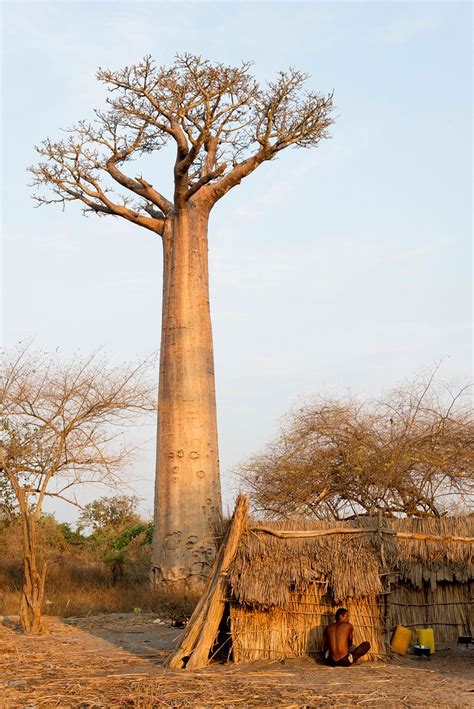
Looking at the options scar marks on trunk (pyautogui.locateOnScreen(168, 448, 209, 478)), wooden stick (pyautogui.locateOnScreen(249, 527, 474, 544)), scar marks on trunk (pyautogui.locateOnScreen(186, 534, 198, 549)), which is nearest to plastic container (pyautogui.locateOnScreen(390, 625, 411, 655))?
wooden stick (pyautogui.locateOnScreen(249, 527, 474, 544))

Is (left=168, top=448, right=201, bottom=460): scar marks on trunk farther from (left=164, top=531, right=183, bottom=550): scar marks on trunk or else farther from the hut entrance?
the hut entrance

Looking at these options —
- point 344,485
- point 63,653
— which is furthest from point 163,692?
point 344,485

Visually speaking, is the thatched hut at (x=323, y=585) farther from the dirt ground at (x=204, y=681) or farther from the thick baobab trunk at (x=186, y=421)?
the thick baobab trunk at (x=186, y=421)

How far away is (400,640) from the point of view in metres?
7.90

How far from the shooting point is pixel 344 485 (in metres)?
13.0

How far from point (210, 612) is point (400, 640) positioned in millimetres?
1750

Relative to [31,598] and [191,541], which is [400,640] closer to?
[31,598]

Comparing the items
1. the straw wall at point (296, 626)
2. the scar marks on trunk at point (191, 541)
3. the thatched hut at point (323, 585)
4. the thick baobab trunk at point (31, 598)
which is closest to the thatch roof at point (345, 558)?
the thatched hut at point (323, 585)

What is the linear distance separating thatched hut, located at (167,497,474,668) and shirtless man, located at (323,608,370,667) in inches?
9.6

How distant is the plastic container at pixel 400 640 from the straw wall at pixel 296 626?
0.25 meters

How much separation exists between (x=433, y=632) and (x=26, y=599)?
4.15 metres

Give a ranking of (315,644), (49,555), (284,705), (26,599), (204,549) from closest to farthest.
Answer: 1. (284,705)
2. (315,644)
3. (26,599)
4. (204,549)
5. (49,555)

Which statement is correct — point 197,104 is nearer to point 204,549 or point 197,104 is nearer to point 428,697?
point 204,549

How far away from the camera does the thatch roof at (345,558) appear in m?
7.49
